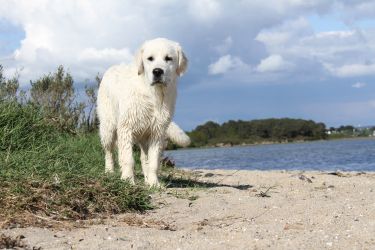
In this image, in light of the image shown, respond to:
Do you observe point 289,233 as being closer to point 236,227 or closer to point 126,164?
point 236,227

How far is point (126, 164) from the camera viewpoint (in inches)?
297

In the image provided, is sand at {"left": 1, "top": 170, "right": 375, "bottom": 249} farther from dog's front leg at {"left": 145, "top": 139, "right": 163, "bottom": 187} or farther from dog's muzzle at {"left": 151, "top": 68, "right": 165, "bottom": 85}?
dog's muzzle at {"left": 151, "top": 68, "right": 165, "bottom": 85}

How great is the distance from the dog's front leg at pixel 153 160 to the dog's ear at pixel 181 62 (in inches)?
39.4

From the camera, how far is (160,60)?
721cm

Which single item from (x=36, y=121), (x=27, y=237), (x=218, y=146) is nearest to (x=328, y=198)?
(x=27, y=237)

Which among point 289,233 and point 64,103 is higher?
point 64,103

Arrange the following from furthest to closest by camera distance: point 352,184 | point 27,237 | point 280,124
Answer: point 280,124, point 352,184, point 27,237

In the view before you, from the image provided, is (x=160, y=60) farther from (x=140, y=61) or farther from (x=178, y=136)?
(x=178, y=136)

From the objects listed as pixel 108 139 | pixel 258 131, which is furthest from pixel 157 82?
pixel 258 131

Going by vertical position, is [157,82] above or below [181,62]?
below

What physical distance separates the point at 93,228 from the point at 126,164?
2830mm

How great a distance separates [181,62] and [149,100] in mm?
699

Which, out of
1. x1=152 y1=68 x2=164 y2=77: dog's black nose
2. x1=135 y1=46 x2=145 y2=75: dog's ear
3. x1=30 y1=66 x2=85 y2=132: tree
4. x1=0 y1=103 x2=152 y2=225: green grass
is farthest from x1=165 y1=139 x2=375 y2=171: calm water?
x1=0 y1=103 x2=152 y2=225: green grass

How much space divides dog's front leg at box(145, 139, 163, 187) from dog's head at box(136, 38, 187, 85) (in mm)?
896
